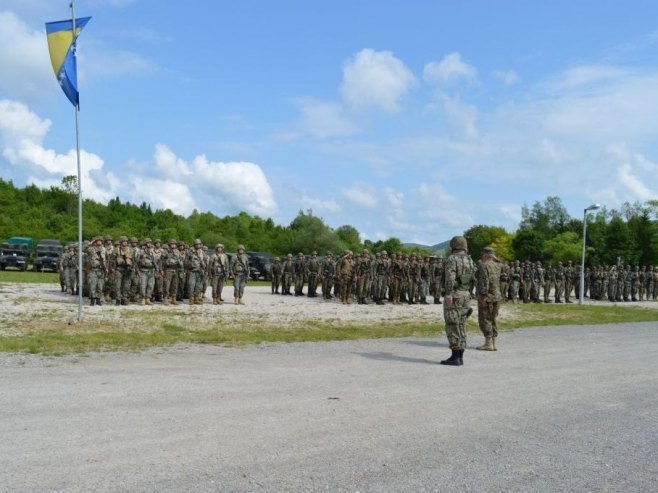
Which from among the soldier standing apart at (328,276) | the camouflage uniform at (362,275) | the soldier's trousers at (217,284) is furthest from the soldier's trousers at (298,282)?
Result: the soldier's trousers at (217,284)

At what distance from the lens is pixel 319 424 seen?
20.3ft

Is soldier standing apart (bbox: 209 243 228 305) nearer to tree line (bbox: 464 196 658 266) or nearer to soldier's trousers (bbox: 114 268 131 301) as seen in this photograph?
soldier's trousers (bbox: 114 268 131 301)

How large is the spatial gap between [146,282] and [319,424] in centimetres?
1464

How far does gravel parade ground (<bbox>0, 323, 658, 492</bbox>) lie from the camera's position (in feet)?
15.5

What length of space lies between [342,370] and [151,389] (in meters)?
3.02

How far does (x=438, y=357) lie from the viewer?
11258 mm

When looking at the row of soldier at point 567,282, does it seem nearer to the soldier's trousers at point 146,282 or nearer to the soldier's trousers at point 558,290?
the soldier's trousers at point 558,290

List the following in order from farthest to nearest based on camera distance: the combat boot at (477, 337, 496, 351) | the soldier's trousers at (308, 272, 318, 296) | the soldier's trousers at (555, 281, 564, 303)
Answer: the soldier's trousers at (555, 281, 564, 303), the soldier's trousers at (308, 272, 318, 296), the combat boot at (477, 337, 496, 351)

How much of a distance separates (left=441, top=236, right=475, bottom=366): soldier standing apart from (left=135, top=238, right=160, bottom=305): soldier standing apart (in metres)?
11.5

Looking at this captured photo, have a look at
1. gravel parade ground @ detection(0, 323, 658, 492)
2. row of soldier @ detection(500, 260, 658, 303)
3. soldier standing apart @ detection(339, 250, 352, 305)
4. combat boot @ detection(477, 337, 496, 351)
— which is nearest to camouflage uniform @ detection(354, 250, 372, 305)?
soldier standing apart @ detection(339, 250, 352, 305)

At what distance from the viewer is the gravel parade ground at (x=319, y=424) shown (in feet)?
15.5

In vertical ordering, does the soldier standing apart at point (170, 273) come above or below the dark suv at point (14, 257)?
below

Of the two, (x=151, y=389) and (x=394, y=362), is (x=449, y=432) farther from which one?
(x=394, y=362)

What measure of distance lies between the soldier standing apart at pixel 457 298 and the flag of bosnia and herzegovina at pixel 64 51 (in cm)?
919
